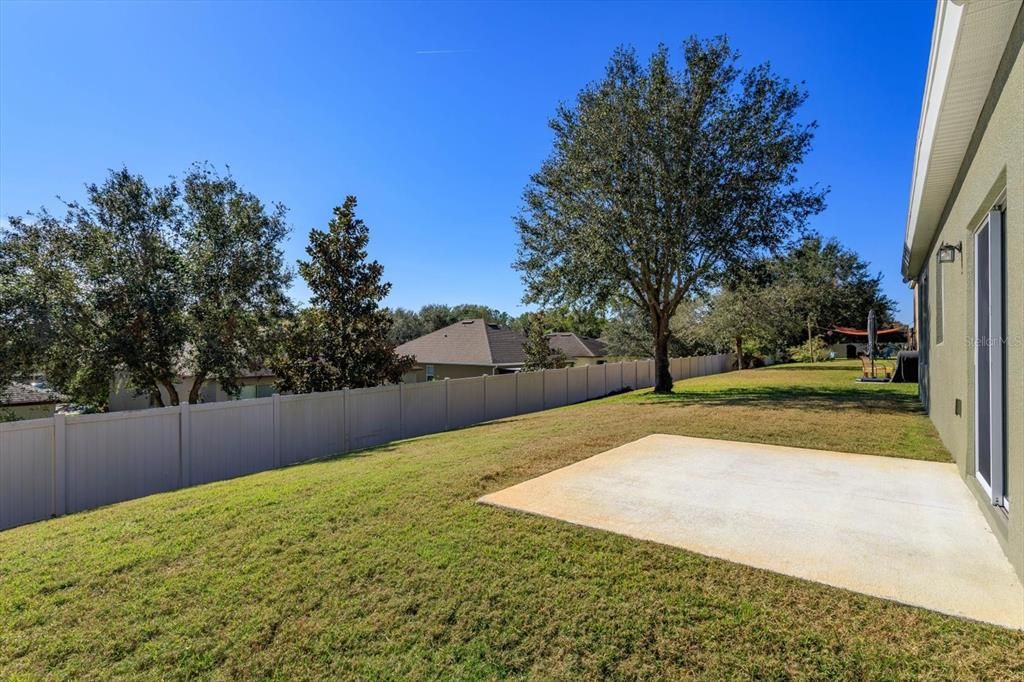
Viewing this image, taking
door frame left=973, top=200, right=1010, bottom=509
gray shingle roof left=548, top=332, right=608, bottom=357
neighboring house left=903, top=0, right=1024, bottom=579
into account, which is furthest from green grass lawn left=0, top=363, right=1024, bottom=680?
gray shingle roof left=548, top=332, right=608, bottom=357

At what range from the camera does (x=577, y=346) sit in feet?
124

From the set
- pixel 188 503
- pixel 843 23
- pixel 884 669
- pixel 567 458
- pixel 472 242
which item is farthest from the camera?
pixel 472 242

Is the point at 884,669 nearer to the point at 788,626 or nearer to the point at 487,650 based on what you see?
the point at 788,626

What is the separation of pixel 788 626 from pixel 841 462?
4.69 m

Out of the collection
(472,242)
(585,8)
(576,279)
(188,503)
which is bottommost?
(188,503)

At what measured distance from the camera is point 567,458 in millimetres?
7047

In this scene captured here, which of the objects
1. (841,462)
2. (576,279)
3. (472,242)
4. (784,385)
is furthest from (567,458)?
(472,242)

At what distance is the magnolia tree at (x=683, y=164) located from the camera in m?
15.8

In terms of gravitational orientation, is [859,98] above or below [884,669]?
above

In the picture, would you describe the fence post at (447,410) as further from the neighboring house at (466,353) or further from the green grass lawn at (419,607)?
the neighboring house at (466,353)

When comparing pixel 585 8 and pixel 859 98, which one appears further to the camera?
pixel 859 98

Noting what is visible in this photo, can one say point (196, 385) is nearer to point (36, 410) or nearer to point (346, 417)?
point (346, 417)

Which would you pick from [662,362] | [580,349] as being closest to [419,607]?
[662,362]

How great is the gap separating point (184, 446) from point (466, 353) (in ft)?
60.4
